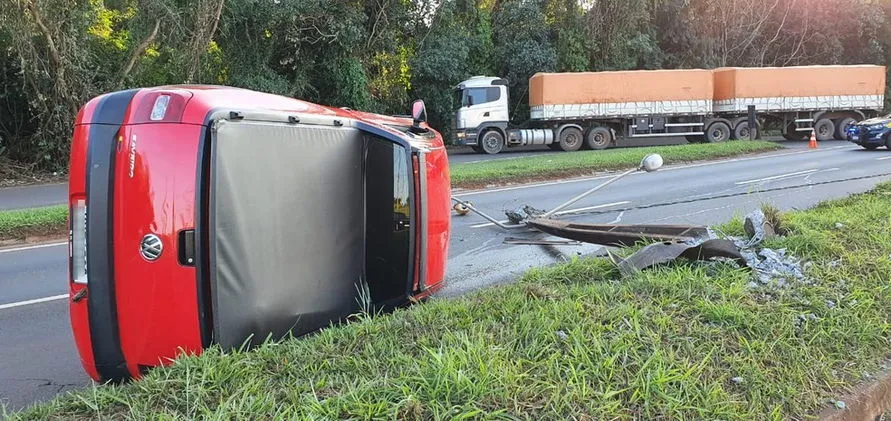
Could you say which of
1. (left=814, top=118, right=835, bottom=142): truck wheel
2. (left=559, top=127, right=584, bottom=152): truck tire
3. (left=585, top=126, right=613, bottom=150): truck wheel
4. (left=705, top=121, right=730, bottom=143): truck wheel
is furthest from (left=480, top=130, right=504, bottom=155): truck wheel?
(left=814, top=118, right=835, bottom=142): truck wheel

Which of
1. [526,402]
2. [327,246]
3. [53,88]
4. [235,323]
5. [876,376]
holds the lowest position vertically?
[876,376]

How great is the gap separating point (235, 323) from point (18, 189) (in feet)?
59.4

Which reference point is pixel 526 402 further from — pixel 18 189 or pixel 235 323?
pixel 18 189

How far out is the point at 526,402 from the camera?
108 inches

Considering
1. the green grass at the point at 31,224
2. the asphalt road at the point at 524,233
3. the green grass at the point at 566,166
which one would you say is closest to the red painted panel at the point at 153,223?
the asphalt road at the point at 524,233

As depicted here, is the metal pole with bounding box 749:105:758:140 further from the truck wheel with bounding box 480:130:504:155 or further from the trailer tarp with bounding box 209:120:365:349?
the trailer tarp with bounding box 209:120:365:349

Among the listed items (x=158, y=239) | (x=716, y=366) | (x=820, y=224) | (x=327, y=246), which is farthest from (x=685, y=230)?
(x=158, y=239)

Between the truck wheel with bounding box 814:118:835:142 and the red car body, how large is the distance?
31.5 metres

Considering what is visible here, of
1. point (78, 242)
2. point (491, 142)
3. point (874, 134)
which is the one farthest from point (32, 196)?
point (874, 134)

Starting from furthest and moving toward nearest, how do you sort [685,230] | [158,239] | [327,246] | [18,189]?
[18,189] < [685,230] < [327,246] < [158,239]

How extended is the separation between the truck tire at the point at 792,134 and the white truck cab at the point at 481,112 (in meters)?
13.8

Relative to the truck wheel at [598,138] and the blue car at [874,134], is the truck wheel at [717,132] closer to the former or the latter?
the truck wheel at [598,138]

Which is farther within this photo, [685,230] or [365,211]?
[685,230]

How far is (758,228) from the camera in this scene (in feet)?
18.3
